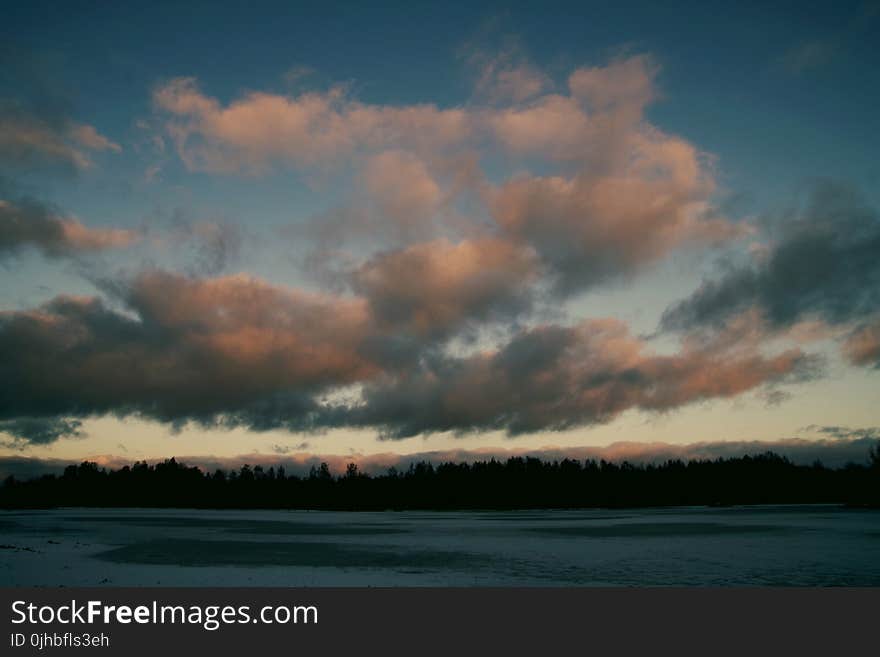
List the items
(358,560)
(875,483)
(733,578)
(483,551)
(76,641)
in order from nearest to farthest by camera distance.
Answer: (76,641) → (733,578) → (358,560) → (483,551) → (875,483)

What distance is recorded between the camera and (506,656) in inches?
671

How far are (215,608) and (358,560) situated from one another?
1702cm

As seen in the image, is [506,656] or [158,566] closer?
[506,656]

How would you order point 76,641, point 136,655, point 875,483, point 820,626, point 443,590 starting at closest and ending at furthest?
point 136,655
point 76,641
point 820,626
point 443,590
point 875,483

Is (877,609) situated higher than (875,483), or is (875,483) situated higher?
(877,609)

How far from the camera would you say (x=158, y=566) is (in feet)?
104

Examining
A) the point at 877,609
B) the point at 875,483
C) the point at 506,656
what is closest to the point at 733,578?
the point at 877,609

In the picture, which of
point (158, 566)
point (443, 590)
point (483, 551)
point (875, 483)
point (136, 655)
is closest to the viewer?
point (136, 655)

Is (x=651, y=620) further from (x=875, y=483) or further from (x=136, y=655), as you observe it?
(x=875, y=483)

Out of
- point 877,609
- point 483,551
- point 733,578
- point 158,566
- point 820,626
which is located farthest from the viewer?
point 483,551

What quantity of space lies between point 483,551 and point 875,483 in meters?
148

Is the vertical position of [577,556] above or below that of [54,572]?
below

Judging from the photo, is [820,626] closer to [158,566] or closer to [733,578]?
[733,578]

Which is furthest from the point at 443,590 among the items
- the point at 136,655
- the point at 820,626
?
the point at 820,626
